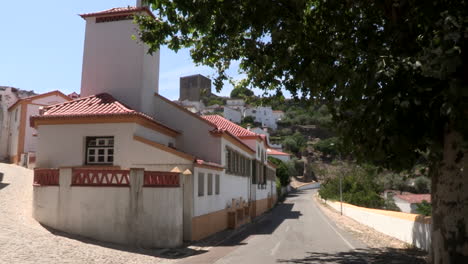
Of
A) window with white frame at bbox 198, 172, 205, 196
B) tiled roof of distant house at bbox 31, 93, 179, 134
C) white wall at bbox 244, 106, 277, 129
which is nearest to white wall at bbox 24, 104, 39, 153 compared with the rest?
tiled roof of distant house at bbox 31, 93, 179, 134

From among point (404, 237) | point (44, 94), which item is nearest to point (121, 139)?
point (404, 237)

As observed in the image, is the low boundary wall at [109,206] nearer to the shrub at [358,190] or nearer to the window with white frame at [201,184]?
the window with white frame at [201,184]

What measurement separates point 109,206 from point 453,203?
1023cm

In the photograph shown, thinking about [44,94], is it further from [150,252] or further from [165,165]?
[150,252]

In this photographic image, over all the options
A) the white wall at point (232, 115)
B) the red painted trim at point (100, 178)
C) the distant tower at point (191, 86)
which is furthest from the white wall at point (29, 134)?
the distant tower at point (191, 86)

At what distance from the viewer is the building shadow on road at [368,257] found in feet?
40.1

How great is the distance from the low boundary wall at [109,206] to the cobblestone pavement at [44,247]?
19.7 inches

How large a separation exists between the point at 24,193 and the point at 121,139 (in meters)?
4.90

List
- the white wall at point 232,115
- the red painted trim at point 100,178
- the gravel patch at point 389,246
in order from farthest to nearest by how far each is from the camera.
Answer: the white wall at point 232,115 < the red painted trim at point 100,178 < the gravel patch at point 389,246

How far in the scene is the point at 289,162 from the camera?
302 ft

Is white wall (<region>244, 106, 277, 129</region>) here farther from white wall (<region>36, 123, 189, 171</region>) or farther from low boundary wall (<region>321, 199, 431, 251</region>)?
white wall (<region>36, 123, 189, 171</region>)

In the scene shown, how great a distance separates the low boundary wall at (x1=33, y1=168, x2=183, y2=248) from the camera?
13.8m

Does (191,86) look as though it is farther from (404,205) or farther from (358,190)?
(358,190)

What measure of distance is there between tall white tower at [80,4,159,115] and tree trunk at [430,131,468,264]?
601 inches
